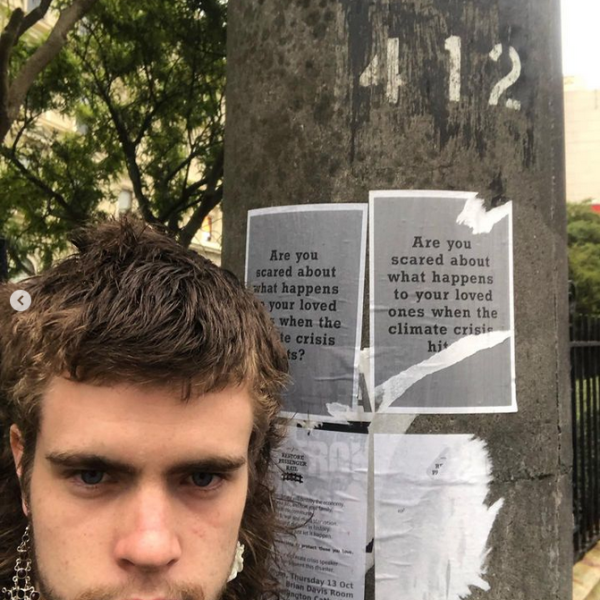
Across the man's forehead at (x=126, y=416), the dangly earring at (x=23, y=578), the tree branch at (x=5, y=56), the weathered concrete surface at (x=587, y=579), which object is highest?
the tree branch at (x=5, y=56)

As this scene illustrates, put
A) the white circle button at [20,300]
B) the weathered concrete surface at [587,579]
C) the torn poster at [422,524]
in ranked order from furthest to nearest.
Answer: the weathered concrete surface at [587,579]
the torn poster at [422,524]
the white circle button at [20,300]

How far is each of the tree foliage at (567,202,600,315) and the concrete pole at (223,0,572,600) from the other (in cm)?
2280

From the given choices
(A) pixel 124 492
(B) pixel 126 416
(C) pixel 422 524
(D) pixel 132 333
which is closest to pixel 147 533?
(A) pixel 124 492

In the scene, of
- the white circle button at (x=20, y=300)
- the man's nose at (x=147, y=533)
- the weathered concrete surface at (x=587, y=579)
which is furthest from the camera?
the weathered concrete surface at (x=587, y=579)

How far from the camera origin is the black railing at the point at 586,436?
4.74m

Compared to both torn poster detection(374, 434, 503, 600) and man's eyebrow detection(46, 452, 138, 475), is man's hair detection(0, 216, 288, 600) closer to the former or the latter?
man's eyebrow detection(46, 452, 138, 475)

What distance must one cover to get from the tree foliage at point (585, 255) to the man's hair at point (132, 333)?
23326 mm

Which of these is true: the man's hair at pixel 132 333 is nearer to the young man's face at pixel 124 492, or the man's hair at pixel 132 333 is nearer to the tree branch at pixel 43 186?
the young man's face at pixel 124 492

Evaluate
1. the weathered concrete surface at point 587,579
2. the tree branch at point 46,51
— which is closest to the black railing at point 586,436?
the weathered concrete surface at point 587,579

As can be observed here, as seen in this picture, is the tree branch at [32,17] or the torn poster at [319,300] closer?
the torn poster at [319,300]

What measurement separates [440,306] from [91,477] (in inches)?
32.0

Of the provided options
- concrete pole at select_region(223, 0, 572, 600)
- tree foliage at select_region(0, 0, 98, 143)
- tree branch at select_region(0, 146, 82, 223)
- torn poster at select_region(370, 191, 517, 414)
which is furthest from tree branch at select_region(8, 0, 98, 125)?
torn poster at select_region(370, 191, 517, 414)

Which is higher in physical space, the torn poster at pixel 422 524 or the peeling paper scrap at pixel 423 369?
the peeling paper scrap at pixel 423 369

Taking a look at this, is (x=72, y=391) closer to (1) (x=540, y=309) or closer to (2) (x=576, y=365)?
(1) (x=540, y=309)
